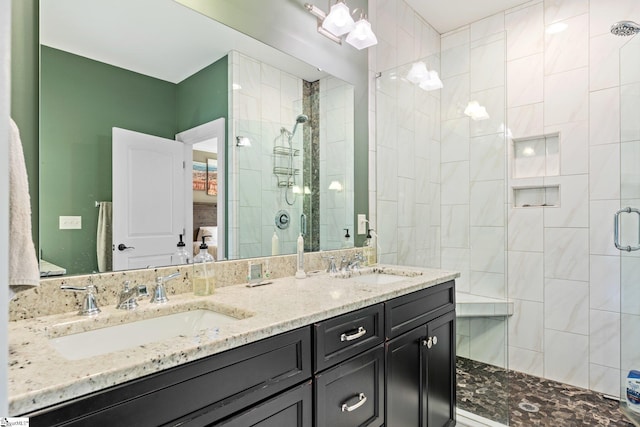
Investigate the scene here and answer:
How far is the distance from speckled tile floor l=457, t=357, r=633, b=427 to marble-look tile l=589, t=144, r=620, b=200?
1.41 meters

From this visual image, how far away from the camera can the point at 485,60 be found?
9.62 feet

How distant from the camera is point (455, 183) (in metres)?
3.06

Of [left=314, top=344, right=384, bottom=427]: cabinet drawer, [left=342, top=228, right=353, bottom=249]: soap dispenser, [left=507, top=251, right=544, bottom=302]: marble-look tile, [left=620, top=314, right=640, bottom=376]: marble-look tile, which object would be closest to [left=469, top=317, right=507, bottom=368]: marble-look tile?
A: [left=507, top=251, right=544, bottom=302]: marble-look tile

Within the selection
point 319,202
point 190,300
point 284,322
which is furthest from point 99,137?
point 319,202

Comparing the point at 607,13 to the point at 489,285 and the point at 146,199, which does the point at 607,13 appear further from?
the point at 146,199

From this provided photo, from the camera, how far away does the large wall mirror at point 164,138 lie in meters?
1.12

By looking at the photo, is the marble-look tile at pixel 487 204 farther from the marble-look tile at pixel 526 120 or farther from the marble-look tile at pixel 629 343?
the marble-look tile at pixel 629 343

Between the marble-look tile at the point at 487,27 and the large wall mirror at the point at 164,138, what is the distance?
5.99 ft

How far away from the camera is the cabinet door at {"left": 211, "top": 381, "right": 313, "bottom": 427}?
2.85ft

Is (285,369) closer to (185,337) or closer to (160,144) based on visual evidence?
(185,337)

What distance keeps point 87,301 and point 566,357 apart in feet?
10.1

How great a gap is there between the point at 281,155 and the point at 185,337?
1.24 m

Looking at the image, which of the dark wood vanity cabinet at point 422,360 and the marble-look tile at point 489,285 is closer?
the dark wood vanity cabinet at point 422,360

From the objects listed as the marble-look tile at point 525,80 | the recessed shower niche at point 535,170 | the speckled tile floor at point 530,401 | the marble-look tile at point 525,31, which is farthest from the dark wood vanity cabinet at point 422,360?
the marble-look tile at point 525,31
